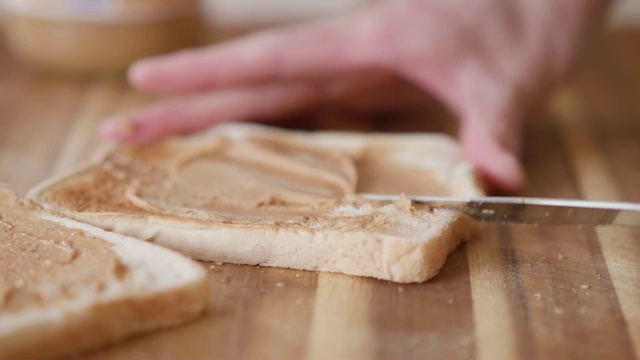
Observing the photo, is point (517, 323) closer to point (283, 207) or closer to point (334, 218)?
point (334, 218)

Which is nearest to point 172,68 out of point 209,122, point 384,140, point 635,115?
point 209,122

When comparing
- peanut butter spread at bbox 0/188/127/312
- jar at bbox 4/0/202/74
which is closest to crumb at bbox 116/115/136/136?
peanut butter spread at bbox 0/188/127/312

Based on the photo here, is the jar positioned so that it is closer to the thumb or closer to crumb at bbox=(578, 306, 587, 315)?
the thumb

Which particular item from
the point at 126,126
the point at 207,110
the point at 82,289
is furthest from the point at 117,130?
the point at 82,289

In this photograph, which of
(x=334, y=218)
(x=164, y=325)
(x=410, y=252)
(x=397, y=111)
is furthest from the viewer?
(x=397, y=111)

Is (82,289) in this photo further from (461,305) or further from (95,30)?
(95,30)

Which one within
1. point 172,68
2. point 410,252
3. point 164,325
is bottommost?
point 164,325

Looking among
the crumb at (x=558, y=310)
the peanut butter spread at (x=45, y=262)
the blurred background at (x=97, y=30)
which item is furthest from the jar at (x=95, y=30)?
the crumb at (x=558, y=310)
